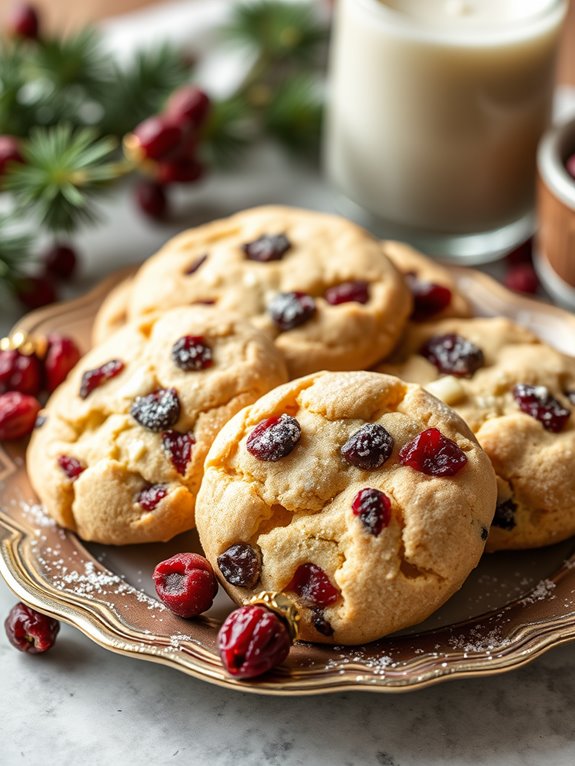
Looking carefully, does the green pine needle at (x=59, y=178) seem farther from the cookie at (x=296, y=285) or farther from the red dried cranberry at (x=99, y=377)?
the red dried cranberry at (x=99, y=377)

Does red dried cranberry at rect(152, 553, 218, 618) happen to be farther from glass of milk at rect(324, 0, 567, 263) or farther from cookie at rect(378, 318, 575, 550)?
glass of milk at rect(324, 0, 567, 263)

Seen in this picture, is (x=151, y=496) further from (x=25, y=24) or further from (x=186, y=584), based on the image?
(x=25, y=24)

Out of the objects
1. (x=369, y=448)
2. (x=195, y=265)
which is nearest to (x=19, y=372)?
(x=195, y=265)

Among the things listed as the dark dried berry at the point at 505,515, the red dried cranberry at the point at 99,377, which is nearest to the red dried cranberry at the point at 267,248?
the red dried cranberry at the point at 99,377

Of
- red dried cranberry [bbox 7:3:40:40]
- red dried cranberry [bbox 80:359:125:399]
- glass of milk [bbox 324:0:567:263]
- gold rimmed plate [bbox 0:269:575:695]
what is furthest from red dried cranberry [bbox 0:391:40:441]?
red dried cranberry [bbox 7:3:40:40]

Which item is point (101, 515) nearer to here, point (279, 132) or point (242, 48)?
point (279, 132)

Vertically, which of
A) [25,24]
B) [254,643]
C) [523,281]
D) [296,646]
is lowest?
[523,281]
